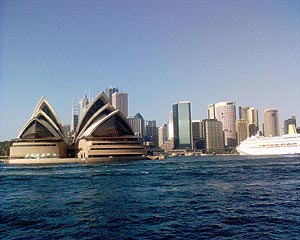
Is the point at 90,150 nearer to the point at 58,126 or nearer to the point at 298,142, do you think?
the point at 58,126

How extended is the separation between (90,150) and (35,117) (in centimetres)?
1971

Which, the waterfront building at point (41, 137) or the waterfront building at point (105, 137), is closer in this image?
the waterfront building at point (105, 137)

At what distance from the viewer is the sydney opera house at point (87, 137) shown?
259 feet

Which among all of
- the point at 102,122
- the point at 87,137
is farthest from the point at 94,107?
the point at 87,137

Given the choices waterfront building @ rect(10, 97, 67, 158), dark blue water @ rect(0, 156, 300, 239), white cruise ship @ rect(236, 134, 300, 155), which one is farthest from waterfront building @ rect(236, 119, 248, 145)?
dark blue water @ rect(0, 156, 300, 239)

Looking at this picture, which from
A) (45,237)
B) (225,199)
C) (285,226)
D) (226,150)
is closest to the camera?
(45,237)

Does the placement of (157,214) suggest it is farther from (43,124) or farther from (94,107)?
(94,107)

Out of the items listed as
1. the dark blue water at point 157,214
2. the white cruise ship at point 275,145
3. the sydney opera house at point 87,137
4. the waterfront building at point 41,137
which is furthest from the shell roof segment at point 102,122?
the dark blue water at point 157,214

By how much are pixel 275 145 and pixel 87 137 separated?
174 ft

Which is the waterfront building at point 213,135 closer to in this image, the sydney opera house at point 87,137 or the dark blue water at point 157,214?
the sydney opera house at point 87,137

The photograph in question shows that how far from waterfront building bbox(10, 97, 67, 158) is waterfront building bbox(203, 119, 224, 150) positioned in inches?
4616

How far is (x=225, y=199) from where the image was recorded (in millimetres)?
16031

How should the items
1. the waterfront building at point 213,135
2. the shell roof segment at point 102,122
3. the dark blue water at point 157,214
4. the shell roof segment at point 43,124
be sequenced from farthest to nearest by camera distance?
the waterfront building at point 213,135 → the shell roof segment at point 43,124 → the shell roof segment at point 102,122 → the dark blue water at point 157,214

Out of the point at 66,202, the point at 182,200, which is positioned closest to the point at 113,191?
the point at 66,202
